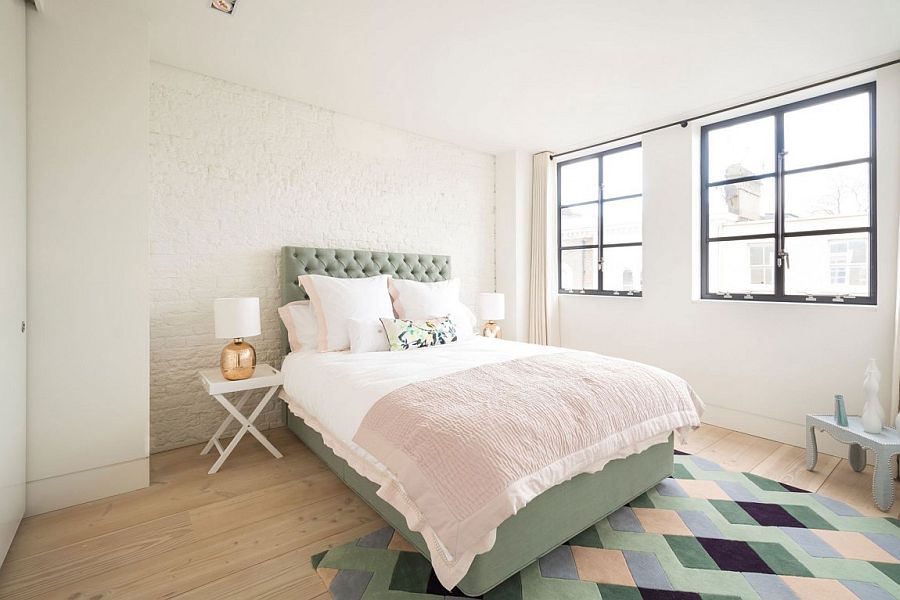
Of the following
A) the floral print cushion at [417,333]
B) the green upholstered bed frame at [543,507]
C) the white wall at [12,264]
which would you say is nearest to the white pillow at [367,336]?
the floral print cushion at [417,333]

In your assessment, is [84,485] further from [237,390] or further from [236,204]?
[236,204]

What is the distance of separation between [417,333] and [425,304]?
1.40 ft

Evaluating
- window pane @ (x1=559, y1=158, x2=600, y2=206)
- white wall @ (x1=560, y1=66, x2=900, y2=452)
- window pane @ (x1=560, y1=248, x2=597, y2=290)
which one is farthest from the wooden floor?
window pane @ (x1=559, y1=158, x2=600, y2=206)

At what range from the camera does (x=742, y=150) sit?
3.52 metres

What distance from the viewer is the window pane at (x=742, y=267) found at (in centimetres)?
338

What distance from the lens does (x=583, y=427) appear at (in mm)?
1778

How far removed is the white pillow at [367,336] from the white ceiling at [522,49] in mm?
1779

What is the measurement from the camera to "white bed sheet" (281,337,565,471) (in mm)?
2012

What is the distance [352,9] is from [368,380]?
2009mm

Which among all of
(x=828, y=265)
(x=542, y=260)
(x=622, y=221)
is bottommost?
(x=828, y=265)

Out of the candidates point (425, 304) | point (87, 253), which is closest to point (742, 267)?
point (425, 304)

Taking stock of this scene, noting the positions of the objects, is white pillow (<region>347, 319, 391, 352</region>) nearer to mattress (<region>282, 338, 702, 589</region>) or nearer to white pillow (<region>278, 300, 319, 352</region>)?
mattress (<region>282, 338, 702, 589</region>)

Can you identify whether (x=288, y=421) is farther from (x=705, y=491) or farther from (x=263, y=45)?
(x=705, y=491)

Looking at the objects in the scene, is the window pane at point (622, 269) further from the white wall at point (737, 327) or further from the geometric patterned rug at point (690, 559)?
the geometric patterned rug at point (690, 559)
